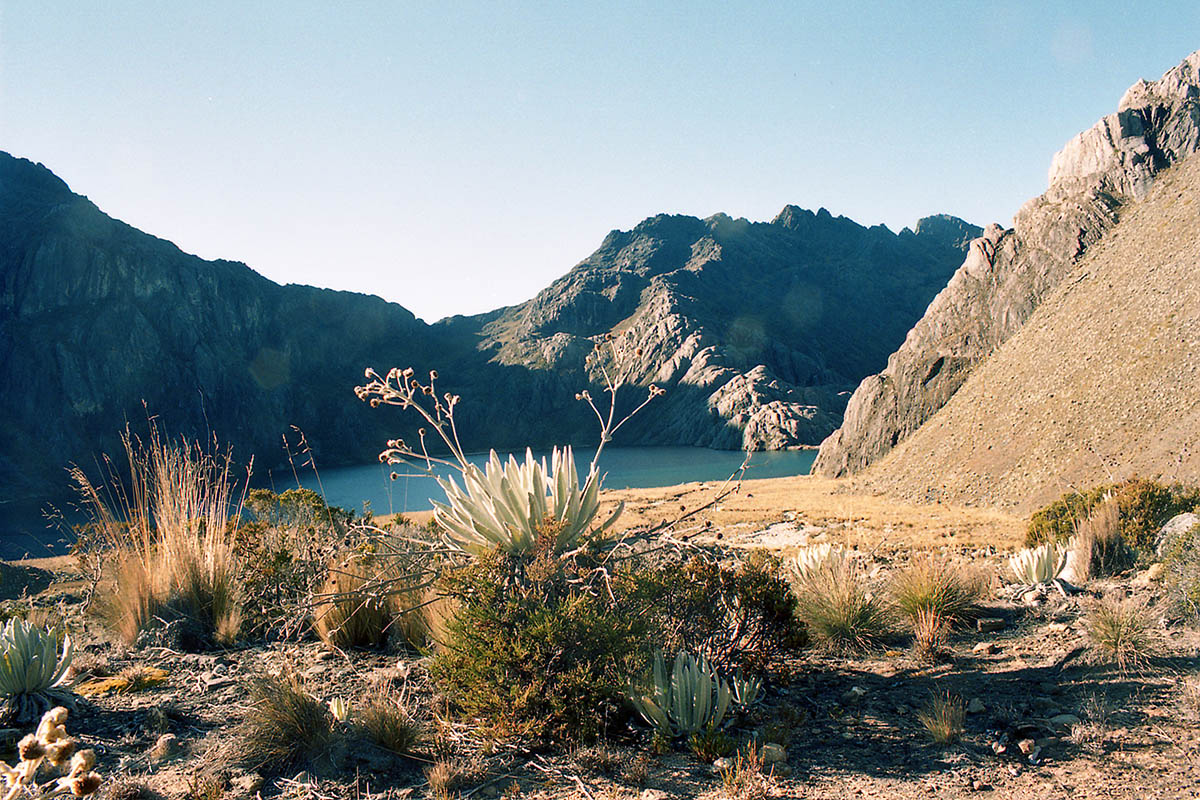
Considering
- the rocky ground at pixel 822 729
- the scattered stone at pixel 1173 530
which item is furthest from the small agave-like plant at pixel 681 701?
the scattered stone at pixel 1173 530

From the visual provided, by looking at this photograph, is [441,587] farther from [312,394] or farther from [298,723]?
[312,394]

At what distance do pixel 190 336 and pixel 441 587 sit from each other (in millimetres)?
161034

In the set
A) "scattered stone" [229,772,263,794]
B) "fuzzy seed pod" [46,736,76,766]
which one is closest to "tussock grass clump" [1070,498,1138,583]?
"scattered stone" [229,772,263,794]

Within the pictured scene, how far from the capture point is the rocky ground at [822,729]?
342 cm

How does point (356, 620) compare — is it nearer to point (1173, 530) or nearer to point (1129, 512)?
point (1173, 530)

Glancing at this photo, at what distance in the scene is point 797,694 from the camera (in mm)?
4781

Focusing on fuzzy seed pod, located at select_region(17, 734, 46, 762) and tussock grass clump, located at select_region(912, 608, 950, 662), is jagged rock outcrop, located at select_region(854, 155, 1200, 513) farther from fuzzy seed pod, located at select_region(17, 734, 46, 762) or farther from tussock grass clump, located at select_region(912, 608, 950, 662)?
fuzzy seed pod, located at select_region(17, 734, 46, 762)

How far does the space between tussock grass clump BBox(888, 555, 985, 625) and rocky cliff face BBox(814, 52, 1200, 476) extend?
38.0 metres

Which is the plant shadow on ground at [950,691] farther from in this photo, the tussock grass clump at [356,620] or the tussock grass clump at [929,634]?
the tussock grass clump at [356,620]

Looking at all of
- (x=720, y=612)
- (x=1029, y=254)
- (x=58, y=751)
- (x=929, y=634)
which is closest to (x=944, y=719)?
(x=720, y=612)

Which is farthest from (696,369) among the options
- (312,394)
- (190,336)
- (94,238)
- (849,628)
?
(849,628)

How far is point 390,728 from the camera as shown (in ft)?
12.6

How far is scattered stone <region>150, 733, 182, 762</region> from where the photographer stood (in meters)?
3.76

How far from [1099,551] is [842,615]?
4.64 m
